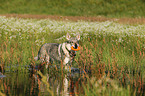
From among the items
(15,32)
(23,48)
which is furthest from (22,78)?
(15,32)

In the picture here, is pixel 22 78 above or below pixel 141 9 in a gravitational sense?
below

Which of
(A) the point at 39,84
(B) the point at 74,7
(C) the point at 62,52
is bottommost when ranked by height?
(A) the point at 39,84

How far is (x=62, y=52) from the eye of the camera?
10.1 meters

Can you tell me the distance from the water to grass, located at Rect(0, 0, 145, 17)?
35460 mm

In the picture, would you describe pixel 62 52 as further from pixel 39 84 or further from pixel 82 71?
pixel 39 84

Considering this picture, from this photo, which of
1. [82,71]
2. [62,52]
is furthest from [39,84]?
[82,71]

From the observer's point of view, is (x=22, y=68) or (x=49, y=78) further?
(x=22, y=68)

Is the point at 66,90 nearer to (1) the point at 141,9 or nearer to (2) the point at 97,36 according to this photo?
(2) the point at 97,36

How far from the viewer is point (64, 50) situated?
9.95 meters

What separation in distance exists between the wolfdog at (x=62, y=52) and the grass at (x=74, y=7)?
34.1 m

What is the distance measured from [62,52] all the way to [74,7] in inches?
1600

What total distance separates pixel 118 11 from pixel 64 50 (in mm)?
36901

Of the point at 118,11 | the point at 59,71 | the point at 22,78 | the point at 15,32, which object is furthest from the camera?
the point at 118,11

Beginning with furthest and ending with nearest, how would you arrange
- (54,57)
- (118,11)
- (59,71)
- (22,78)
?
(118,11) < (54,57) < (59,71) < (22,78)
